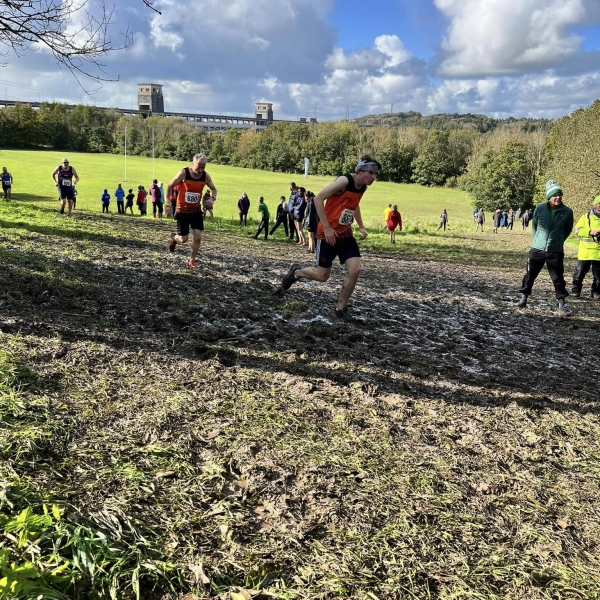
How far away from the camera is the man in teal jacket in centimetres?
856

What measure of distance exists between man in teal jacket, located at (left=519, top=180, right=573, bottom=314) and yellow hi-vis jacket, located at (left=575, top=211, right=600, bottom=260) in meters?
1.79

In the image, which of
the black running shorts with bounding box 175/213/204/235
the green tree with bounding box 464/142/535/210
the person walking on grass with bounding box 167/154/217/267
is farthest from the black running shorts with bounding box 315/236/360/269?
the green tree with bounding box 464/142/535/210

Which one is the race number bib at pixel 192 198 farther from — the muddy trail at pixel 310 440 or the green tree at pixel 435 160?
the green tree at pixel 435 160

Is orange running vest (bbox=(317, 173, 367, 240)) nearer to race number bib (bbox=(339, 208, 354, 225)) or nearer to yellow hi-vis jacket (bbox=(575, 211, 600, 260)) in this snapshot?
race number bib (bbox=(339, 208, 354, 225))

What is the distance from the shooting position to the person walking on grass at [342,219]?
6289mm

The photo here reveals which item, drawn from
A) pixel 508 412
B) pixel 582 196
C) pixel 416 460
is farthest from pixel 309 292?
pixel 582 196

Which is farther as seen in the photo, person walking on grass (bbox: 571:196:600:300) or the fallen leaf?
person walking on grass (bbox: 571:196:600:300)

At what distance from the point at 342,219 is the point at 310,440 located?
12.0 ft

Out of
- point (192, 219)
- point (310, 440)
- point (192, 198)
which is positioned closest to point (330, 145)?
point (192, 219)

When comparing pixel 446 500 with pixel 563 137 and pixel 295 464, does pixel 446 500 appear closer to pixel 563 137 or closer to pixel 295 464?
pixel 295 464

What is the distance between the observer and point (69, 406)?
3641 millimetres

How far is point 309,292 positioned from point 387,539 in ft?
19.7

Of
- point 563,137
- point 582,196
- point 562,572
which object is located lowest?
point 562,572

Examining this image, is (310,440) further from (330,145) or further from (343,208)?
(330,145)
